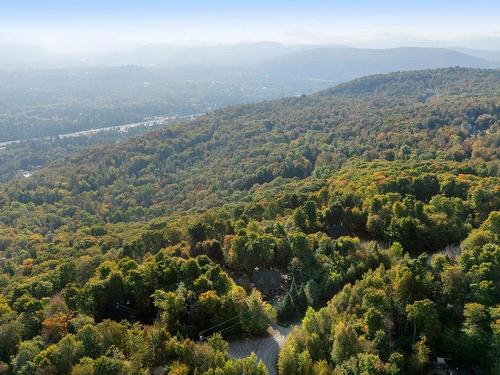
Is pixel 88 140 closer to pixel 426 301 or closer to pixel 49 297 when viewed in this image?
pixel 49 297

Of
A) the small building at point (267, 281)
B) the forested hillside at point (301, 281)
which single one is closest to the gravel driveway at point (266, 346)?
the forested hillside at point (301, 281)

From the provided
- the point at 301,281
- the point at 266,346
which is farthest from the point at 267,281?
the point at 266,346

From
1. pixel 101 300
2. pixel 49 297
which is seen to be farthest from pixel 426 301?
pixel 49 297

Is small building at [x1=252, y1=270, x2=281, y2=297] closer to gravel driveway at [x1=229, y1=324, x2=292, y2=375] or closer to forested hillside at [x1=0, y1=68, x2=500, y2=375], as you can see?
forested hillside at [x1=0, y1=68, x2=500, y2=375]

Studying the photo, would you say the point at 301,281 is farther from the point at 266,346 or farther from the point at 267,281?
the point at 266,346

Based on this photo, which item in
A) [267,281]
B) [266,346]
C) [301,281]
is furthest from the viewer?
[267,281]

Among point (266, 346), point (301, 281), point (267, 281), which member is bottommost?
point (266, 346)

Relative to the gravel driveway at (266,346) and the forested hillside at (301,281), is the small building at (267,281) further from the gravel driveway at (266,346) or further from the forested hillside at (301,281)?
the gravel driveway at (266,346)
